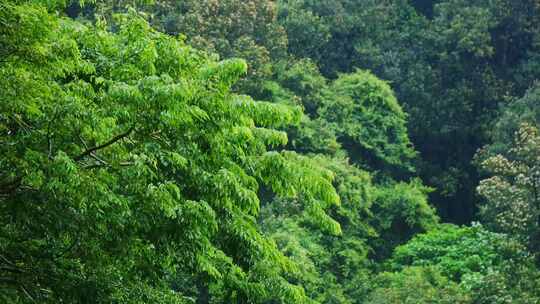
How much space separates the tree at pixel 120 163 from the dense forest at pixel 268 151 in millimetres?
21

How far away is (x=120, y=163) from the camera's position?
8.35m

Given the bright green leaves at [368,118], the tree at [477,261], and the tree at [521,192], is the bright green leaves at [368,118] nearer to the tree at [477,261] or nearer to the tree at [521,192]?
the tree at [477,261]

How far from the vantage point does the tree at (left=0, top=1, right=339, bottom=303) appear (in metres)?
7.62

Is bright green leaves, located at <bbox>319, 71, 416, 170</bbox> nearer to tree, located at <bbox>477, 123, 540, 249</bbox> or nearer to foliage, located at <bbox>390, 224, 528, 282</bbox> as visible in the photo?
foliage, located at <bbox>390, 224, 528, 282</bbox>

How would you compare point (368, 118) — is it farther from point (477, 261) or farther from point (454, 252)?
point (477, 261)

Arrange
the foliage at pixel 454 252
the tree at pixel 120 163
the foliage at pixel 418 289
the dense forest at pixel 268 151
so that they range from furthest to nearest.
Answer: the foliage at pixel 454 252, the foliage at pixel 418 289, the dense forest at pixel 268 151, the tree at pixel 120 163

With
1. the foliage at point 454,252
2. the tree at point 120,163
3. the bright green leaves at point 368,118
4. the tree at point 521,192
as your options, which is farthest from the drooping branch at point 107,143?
the bright green leaves at point 368,118

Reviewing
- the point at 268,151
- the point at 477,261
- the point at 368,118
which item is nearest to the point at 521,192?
the point at 477,261

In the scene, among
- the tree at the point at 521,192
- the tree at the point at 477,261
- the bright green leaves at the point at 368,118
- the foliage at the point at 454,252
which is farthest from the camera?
the bright green leaves at the point at 368,118

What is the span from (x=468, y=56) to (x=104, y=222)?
2582 cm

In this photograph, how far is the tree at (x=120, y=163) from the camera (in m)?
7.62

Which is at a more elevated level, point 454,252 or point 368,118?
point 368,118

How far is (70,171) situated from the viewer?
286 inches

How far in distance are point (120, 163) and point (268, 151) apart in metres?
2.35
